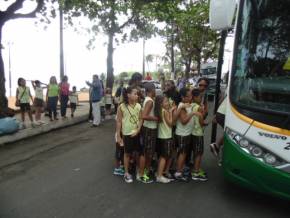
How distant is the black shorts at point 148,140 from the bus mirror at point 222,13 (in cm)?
188

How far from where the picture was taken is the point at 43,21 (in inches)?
548

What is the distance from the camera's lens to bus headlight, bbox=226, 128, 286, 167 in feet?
14.6

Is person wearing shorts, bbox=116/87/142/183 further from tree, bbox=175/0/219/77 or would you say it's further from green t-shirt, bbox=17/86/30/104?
tree, bbox=175/0/219/77

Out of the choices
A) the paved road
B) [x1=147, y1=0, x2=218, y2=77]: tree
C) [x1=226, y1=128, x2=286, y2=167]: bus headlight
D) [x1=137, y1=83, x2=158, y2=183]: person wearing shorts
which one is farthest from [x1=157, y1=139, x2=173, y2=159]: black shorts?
[x1=147, y1=0, x2=218, y2=77]: tree

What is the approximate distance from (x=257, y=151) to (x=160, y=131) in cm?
185

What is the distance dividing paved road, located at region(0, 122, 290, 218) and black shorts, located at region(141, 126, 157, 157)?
516 mm

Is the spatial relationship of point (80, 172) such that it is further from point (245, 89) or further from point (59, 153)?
point (245, 89)

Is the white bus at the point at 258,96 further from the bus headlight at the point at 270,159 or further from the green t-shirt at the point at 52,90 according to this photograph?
the green t-shirt at the point at 52,90

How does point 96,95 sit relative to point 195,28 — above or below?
below

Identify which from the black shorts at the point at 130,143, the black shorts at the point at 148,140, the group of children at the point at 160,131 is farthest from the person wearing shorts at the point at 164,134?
the black shorts at the point at 130,143

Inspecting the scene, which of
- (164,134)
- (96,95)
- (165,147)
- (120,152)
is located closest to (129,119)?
(164,134)

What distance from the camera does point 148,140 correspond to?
606cm

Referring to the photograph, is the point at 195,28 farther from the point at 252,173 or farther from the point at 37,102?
the point at 252,173

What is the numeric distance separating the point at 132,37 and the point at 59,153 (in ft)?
47.4
